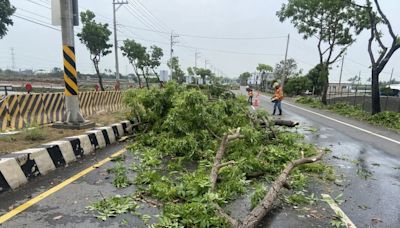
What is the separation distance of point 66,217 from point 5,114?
324 inches

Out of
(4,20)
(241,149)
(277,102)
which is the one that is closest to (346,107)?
(277,102)

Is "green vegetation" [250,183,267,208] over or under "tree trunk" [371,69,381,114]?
under

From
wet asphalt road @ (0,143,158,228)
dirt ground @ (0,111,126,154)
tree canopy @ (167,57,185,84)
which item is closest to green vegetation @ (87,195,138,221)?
wet asphalt road @ (0,143,158,228)

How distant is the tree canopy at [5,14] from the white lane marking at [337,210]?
26394 mm

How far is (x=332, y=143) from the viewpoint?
32.8 ft

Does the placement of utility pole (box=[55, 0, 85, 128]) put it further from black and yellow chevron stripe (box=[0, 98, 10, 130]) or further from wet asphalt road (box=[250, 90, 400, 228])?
wet asphalt road (box=[250, 90, 400, 228])

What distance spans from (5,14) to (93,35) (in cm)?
732

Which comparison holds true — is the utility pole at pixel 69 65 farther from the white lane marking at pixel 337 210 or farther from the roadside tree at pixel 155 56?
the roadside tree at pixel 155 56

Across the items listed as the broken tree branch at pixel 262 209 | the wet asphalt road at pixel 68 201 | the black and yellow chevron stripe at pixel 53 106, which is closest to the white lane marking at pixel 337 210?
the broken tree branch at pixel 262 209

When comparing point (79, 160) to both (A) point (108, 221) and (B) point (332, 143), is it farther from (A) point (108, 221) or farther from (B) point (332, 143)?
(B) point (332, 143)

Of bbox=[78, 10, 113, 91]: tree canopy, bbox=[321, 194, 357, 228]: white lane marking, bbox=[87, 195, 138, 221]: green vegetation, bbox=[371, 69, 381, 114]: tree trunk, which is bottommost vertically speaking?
bbox=[321, 194, 357, 228]: white lane marking

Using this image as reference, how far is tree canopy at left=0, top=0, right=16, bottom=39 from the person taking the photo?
23.8m

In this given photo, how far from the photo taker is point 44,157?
19.4 ft

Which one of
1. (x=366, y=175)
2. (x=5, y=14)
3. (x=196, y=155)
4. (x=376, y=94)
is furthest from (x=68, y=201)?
(x=5, y=14)
